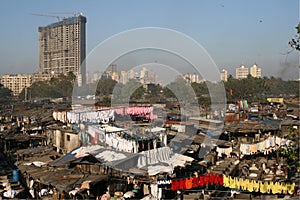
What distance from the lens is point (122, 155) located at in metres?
8.97

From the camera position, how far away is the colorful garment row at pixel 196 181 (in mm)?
7684

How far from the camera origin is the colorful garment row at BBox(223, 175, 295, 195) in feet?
23.7

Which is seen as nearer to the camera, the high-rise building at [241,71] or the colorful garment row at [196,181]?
the colorful garment row at [196,181]

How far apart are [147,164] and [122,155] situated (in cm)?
74

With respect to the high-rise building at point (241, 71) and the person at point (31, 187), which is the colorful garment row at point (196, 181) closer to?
the person at point (31, 187)

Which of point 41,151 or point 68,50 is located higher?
point 68,50

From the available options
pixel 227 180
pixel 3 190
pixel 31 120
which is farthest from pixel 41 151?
pixel 31 120

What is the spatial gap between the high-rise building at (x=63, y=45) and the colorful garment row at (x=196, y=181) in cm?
6981

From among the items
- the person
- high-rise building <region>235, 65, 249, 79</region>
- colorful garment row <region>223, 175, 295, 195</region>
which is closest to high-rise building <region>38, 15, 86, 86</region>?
high-rise building <region>235, 65, 249, 79</region>

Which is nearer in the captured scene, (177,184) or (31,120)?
(177,184)

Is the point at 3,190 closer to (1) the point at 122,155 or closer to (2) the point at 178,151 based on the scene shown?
(1) the point at 122,155

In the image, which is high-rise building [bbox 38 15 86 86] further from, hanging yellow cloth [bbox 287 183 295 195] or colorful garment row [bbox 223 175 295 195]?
hanging yellow cloth [bbox 287 183 295 195]

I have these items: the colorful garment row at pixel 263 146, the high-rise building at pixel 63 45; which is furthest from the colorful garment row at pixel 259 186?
the high-rise building at pixel 63 45

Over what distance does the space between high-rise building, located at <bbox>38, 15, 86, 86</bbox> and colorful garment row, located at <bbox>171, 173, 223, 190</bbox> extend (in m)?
69.8
